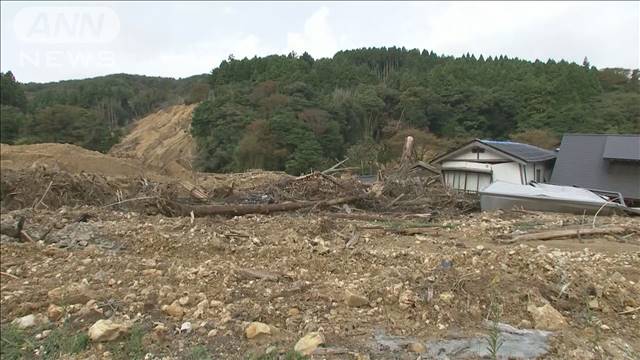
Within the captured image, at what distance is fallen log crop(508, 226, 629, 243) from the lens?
18.0 feet

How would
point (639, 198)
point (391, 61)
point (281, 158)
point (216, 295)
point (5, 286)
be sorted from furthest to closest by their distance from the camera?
point (391, 61)
point (281, 158)
point (639, 198)
point (5, 286)
point (216, 295)

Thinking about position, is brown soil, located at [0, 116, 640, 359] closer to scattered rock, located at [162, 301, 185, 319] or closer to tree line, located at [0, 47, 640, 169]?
scattered rock, located at [162, 301, 185, 319]

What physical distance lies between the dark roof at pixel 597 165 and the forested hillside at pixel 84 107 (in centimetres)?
2551

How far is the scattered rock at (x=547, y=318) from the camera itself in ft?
9.62

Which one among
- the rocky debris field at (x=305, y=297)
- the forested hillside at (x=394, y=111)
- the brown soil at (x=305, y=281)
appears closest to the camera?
the rocky debris field at (x=305, y=297)

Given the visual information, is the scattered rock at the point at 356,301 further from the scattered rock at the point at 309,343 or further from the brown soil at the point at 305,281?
the scattered rock at the point at 309,343

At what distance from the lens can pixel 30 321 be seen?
321 cm

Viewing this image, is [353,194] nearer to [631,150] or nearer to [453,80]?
[631,150]

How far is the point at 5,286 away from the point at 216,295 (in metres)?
1.90

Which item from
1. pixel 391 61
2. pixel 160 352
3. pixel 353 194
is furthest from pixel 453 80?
pixel 160 352

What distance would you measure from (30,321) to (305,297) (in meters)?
1.91

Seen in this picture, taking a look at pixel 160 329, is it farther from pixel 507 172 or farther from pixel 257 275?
pixel 507 172

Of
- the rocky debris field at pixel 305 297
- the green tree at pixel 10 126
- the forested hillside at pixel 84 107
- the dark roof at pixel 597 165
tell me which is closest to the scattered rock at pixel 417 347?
the rocky debris field at pixel 305 297

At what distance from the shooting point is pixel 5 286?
12.6 feet
